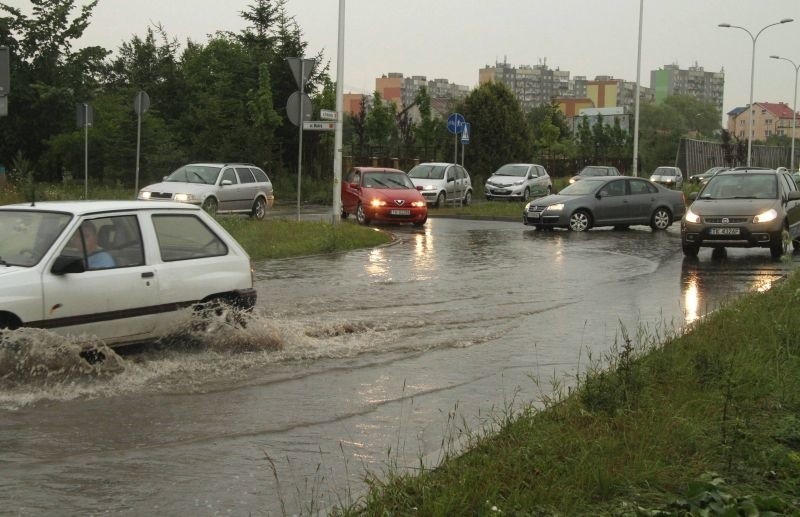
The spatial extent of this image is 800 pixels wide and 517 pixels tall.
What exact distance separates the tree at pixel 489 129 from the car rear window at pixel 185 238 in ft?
138

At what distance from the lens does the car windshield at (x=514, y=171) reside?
140ft

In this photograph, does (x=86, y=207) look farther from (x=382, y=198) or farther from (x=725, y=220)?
(x=382, y=198)

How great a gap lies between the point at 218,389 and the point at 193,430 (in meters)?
1.30

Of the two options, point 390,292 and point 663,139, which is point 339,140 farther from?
point 663,139

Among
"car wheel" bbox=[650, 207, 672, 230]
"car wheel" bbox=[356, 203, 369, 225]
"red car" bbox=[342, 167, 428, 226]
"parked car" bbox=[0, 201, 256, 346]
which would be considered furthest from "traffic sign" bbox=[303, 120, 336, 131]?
"parked car" bbox=[0, 201, 256, 346]

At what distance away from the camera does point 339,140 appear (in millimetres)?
25578

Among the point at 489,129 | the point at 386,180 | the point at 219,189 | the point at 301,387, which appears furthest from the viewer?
the point at 489,129

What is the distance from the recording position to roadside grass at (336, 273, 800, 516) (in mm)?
4797

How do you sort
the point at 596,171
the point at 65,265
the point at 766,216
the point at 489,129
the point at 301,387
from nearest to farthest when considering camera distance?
the point at 65,265, the point at 301,387, the point at 766,216, the point at 596,171, the point at 489,129

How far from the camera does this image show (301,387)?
8391 mm

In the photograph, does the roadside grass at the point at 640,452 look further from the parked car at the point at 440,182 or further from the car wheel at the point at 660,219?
the parked car at the point at 440,182

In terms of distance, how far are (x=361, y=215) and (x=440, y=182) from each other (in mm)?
8762

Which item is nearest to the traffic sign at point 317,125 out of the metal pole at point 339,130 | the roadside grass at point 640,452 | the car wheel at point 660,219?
the metal pole at point 339,130

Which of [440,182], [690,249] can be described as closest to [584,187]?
[690,249]
